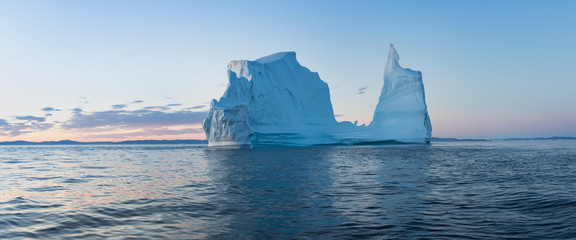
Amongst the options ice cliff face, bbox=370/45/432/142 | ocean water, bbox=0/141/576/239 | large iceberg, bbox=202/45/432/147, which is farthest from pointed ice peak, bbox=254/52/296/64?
ocean water, bbox=0/141/576/239

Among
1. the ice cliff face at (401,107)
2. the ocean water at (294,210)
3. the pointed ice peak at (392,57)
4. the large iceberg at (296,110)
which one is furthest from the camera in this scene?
the pointed ice peak at (392,57)

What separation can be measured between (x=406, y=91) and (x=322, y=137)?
12006 mm

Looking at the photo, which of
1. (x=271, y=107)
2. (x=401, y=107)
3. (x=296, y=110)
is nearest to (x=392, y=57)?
(x=401, y=107)

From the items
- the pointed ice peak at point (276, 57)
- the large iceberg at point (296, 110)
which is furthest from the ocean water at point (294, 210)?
the pointed ice peak at point (276, 57)

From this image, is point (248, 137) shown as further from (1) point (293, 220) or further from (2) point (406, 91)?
(1) point (293, 220)

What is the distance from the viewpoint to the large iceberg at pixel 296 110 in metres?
39.2

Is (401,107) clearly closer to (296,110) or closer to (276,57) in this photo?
(296,110)

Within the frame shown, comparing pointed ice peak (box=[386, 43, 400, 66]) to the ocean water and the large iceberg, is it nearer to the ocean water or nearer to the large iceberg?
the large iceberg

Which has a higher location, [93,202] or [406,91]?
[406,91]

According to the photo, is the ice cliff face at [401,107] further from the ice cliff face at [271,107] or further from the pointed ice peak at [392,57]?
the ice cliff face at [271,107]

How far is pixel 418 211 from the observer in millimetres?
6668

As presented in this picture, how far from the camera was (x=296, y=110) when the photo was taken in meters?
47.3

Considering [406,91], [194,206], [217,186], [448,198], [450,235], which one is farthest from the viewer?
[406,91]

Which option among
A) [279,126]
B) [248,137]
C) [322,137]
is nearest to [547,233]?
[248,137]
